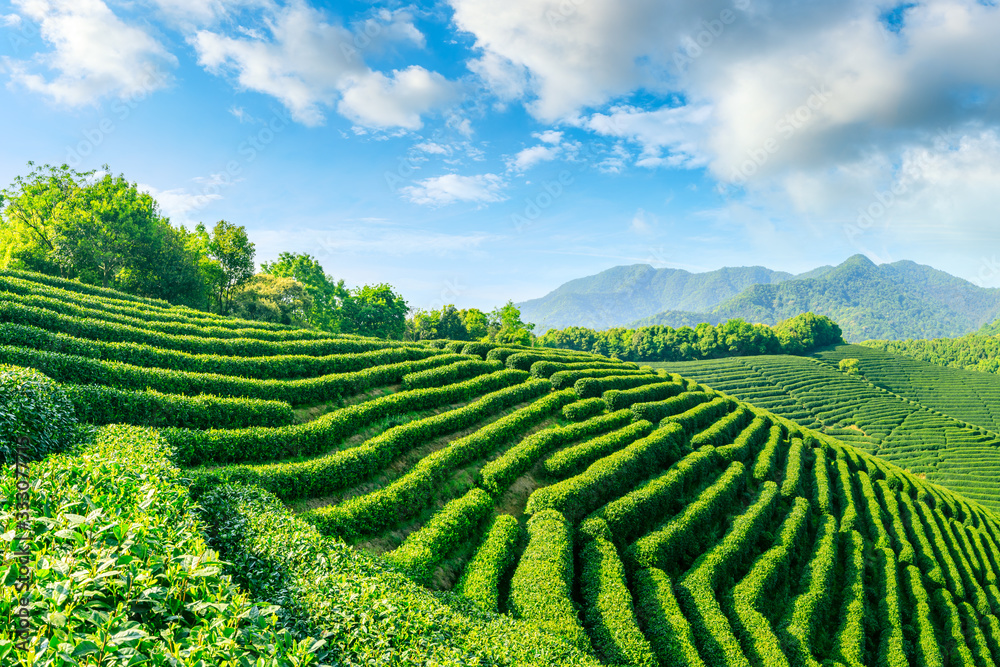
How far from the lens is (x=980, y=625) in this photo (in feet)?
65.2

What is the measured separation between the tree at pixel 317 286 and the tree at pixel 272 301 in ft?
23.4

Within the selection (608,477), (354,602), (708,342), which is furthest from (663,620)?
(708,342)

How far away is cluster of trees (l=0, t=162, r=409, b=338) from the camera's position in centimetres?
3159

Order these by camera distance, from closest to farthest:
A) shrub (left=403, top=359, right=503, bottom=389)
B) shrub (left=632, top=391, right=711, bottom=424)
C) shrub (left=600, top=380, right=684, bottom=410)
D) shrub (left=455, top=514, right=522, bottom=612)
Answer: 1. shrub (left=455, top=514, right=522, bottom=612)
2. shrub (left=403, top=359, right=503, bottom=389)
3. shrub (left=632, top=391, right=711, bottom=424)
4. shrub (left=600, top=380, right=684, bottom=410)

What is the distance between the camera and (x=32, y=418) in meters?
8.94

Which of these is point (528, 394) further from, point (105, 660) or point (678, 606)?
point (105, 660)

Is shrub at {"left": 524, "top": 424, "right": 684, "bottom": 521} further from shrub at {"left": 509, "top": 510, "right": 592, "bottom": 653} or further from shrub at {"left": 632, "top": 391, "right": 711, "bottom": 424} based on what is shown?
shrub at {"left": 632, "top": 391, "right": 711, "bottom": 424}

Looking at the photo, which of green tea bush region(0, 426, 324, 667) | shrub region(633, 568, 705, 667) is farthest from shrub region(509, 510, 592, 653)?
green tea bush region(0, 426, 324, 667)

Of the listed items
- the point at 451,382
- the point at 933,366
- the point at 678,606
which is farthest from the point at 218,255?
the point at 933,366

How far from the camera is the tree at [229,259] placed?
155 feet

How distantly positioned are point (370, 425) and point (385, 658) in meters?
Answer: 13.0

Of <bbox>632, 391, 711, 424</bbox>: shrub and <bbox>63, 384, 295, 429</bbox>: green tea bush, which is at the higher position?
<bbox>63, 384, 295, 429</bbox>: green tea bush

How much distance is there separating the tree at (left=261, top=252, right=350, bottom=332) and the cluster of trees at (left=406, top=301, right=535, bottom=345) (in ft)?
37.3

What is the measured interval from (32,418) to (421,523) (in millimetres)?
9577
